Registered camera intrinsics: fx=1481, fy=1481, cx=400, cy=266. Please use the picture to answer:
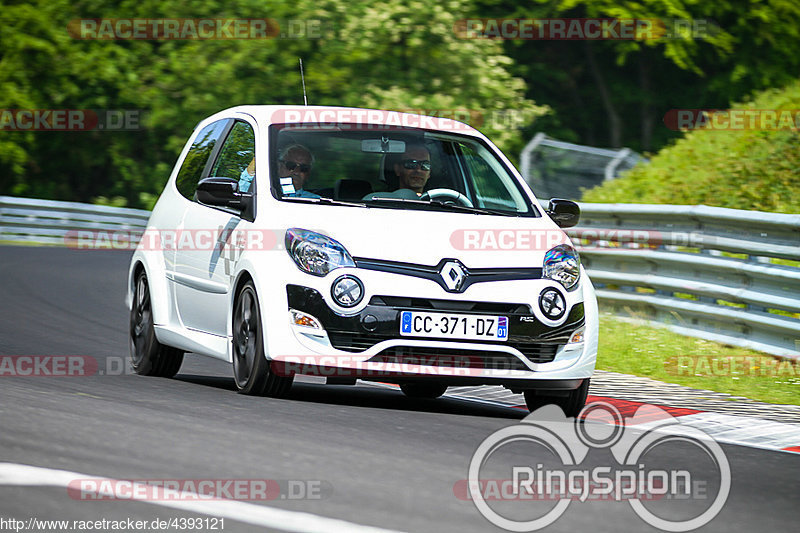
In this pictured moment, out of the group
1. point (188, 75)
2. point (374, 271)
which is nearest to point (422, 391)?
point (374, 271)

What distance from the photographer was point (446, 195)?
9.04 meters

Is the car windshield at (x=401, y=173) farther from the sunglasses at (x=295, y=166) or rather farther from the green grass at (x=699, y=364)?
the green grass at (x=699, y=364)

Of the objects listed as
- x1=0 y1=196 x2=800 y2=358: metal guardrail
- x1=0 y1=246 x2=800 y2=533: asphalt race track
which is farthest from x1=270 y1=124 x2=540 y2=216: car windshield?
x1=0 y1=196 x2=800 y2=358: metal guardrail

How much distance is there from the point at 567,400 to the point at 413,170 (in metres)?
1.85

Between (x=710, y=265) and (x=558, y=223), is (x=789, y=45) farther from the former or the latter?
(x=558, y=223)

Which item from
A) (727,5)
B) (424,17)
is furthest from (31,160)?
(727,5)

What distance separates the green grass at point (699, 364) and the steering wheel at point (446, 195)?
2.31 meters

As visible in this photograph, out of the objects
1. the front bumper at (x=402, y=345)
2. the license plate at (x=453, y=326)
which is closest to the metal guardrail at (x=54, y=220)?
the front bumper at (x=402, y=345)

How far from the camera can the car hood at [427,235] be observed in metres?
7.77

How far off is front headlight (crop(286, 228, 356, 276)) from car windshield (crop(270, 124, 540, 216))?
0.54 meters

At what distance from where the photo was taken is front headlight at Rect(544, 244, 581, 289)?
26.3ft

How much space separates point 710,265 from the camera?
12.3 meters

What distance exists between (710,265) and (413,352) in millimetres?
5299

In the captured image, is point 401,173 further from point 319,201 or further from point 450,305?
point 450,305
